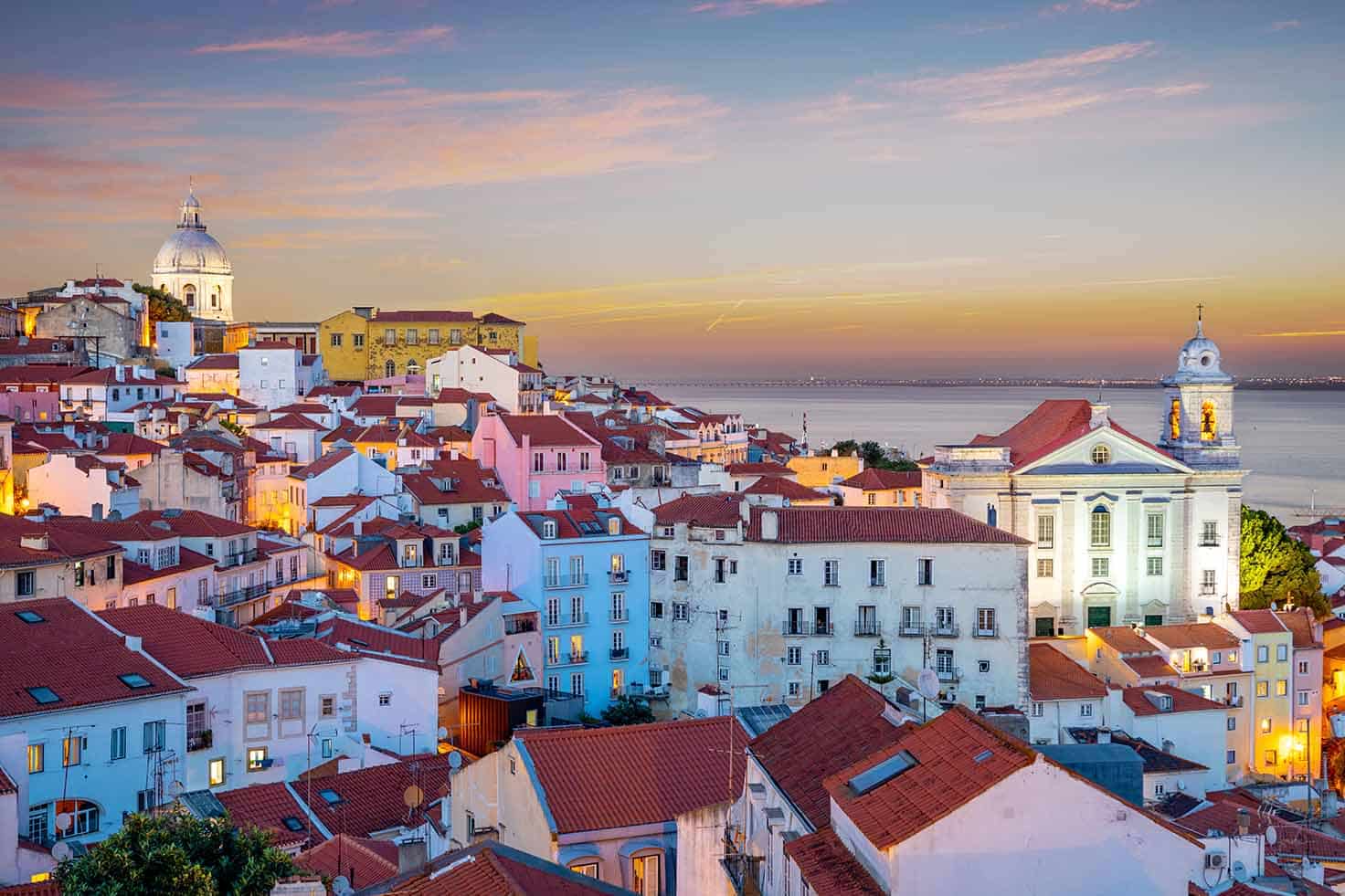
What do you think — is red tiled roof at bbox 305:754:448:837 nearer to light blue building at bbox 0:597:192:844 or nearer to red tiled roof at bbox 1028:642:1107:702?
light blue building at bbox 0:597:192:844

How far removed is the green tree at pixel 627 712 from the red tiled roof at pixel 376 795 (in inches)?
414

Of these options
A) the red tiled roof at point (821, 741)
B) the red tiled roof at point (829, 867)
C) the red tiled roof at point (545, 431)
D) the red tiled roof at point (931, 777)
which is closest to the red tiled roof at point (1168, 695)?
the red tiled roof at point (821, 741)

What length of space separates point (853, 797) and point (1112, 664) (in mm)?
29929

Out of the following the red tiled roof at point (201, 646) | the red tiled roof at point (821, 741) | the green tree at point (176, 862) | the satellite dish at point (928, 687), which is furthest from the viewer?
the red tiled roof at point (201, 646)

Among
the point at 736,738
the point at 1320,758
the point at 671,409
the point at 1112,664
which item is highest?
the point at 671,409

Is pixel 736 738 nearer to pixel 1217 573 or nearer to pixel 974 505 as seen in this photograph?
pixel 974 505

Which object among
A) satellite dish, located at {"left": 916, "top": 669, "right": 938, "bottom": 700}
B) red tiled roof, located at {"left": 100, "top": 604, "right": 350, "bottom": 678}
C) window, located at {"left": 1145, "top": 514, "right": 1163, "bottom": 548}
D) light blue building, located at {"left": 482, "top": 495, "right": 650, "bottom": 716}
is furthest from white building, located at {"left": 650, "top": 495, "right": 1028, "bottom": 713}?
satellite dish, located at {"left": 916, "top": 669, "right": 938, "bottom": 700}

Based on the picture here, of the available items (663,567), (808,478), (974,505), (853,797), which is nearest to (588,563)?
(663,567)

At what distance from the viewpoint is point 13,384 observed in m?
64.6

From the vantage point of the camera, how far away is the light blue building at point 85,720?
22547 millimetres

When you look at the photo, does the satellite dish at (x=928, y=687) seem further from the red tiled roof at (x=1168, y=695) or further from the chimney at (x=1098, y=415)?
the chimney at (x=1098, y=415)

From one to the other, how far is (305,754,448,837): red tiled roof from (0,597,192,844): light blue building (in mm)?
2484

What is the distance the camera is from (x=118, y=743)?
77.8ft

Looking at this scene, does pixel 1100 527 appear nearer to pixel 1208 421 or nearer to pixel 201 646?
pixel 1208 421
